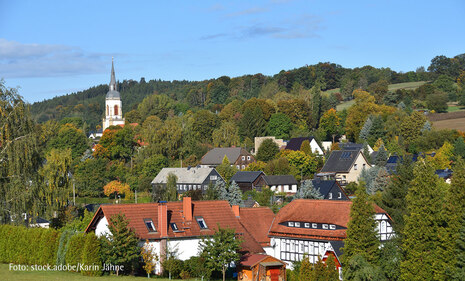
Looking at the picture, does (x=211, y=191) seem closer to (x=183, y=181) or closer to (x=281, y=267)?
(x=183, y=181)

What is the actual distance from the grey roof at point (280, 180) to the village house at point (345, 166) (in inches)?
146

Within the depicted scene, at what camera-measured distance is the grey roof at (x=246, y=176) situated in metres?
82.2

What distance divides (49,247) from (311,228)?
1891 centimetres

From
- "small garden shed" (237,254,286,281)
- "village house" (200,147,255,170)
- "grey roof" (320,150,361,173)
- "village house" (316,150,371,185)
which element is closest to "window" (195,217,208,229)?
"small garden shed" (237,254,286,281)

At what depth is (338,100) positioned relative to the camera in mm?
157875

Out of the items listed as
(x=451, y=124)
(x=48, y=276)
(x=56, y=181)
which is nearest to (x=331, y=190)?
(x=56, y=181)

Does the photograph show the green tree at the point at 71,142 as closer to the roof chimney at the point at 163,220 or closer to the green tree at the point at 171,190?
the green tree at the point at 171,190

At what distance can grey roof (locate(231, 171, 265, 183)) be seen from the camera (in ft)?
270

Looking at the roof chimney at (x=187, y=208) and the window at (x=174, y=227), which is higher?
the roof chimney at (x=187, y=208)

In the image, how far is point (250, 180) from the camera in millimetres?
81875

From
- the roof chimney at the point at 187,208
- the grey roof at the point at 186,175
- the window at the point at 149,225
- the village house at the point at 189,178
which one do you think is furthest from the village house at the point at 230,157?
the window at the point at 149,225

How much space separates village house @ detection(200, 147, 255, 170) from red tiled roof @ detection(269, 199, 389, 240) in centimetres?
4486

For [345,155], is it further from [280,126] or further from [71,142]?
[71,142]

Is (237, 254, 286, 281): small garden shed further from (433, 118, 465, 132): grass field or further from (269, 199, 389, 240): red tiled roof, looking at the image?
(433, 118, 465, 132): grass field
